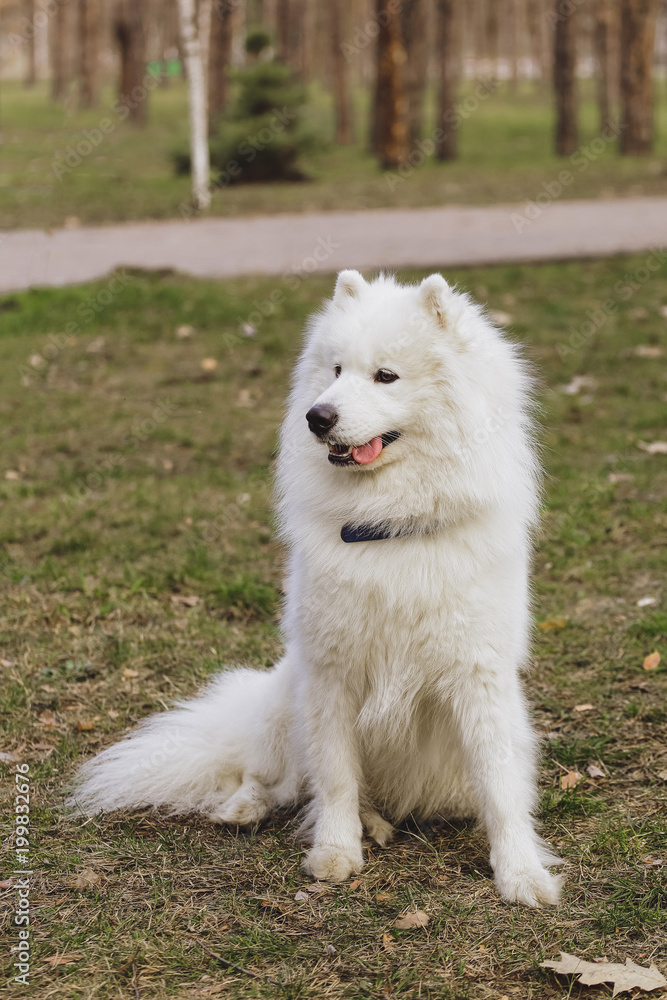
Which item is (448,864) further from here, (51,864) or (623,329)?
(623,329)

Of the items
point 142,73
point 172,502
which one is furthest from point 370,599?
point 142,73

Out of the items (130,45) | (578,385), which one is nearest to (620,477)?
(578,385)

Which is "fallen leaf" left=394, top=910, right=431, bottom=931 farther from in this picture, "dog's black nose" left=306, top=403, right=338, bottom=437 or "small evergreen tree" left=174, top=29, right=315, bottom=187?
"small evergreen tree" left=174, top=29, right=315, bottom=187

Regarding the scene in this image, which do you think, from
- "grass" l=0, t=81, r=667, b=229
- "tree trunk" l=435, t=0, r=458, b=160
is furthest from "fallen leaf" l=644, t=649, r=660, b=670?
"tree trunk" l=435, t=0, r=458, b=160

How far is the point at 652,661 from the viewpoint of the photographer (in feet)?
14.0

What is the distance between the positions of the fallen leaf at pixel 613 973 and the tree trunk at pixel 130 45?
27365 mm

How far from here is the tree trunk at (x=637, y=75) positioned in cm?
1723

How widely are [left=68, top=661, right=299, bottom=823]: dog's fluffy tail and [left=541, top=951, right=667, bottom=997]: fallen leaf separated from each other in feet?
3.58

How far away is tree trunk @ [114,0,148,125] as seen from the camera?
27.2 metres

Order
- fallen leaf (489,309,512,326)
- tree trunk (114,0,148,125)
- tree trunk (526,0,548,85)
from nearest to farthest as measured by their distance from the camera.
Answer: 1. fallen leaf (489,309,512,326)
2. tree trunk (114,0,148,125)
3. tree trunk (526,0,548,85)

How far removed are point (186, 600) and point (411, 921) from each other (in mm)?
2510

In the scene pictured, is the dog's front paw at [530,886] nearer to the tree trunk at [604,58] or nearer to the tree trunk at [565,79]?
the tree trunk at [565,79]

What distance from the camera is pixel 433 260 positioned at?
402 inches

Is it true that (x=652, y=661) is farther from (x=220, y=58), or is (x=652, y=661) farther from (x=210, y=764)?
(x=220, y=58)
